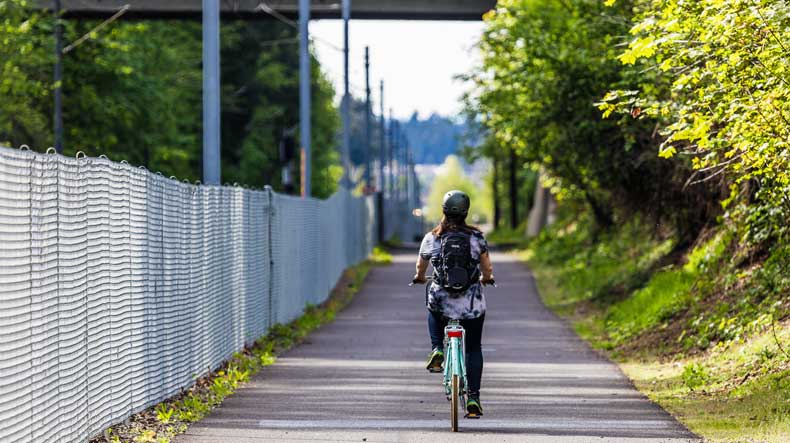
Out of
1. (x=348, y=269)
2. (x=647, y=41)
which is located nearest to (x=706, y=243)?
(x=647, y=41)

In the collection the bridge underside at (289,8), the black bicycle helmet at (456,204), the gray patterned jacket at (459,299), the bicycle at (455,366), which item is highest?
the bridge underside at (289,8)

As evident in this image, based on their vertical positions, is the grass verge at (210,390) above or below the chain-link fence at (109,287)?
below

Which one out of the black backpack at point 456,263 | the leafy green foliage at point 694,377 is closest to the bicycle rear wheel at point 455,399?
the black backpack at point 456,263

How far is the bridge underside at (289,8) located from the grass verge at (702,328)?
488 inches

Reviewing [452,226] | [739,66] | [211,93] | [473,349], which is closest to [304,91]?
[211,93]

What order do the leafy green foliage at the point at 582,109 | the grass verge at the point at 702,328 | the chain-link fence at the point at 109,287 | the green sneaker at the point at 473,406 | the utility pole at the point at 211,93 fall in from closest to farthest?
the chain-link fence at the point at 109,287, the green sneaker at the point at 473,406, the grass verge at the point at 702,328, the utility pole at the point at 211,93, the leafy green foliage at the point at 582,109

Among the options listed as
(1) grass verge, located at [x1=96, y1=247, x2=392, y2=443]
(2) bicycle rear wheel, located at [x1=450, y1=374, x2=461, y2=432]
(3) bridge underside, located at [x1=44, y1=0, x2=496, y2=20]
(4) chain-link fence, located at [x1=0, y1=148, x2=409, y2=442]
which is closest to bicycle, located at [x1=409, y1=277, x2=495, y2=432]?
(2) bicycle rear wheel, located at [x1=450, y1=374, x2=461, y2=432]

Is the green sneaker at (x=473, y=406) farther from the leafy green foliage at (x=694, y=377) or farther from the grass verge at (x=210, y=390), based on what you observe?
the leafy green foliage at (x=694, y=377)

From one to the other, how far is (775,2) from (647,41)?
1.04 m

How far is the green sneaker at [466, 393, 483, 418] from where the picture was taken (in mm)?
11086

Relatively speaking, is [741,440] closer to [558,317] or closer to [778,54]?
[778,54]

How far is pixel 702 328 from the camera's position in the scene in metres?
16.7

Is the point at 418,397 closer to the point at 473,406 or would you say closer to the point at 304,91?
the point at 473,406

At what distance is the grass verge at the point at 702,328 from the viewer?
12.0 m
